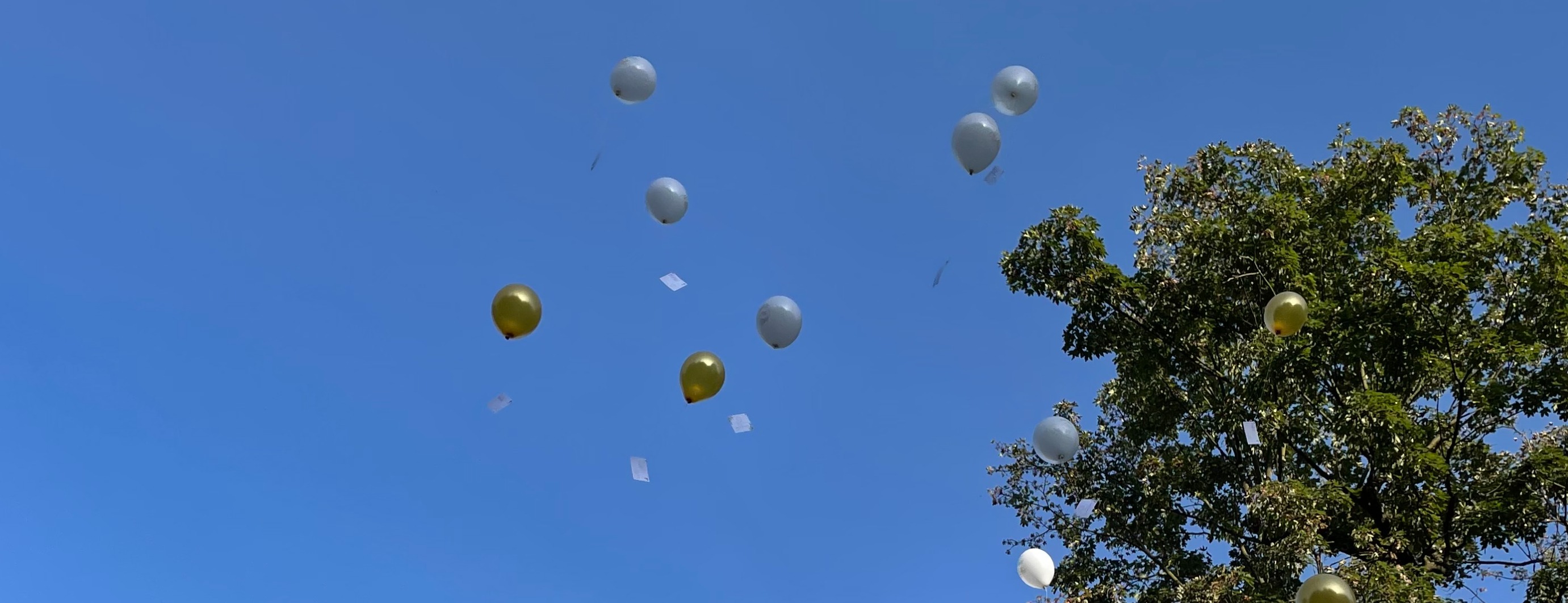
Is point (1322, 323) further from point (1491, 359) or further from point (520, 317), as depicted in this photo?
point (520, 317)

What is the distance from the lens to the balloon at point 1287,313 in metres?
8.35

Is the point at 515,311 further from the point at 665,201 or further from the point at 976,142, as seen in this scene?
the point at 976,142

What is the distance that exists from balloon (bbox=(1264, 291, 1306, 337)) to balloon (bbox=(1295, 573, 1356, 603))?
5.93 feet

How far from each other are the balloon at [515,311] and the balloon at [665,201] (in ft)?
5.03

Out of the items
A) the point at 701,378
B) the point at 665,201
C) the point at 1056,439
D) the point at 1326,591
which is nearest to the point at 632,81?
the point at 665,201

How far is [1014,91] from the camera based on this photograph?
915cm

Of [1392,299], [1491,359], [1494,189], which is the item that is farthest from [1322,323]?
[1494,189]

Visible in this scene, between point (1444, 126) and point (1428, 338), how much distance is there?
122 inches

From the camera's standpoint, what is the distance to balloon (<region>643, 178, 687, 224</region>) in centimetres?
963

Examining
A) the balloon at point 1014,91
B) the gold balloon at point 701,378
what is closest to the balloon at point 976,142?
the balloon at point 1014,91

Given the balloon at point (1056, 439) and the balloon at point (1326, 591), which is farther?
the balloon at point (1056, 439)

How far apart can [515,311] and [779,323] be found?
6.69 feet

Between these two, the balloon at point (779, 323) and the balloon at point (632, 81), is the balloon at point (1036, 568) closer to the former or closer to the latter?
the balloon at point (779, 323)

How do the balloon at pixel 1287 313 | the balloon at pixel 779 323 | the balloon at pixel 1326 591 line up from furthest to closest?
1. the balloon at pixel 779 323
2. the balloon at pixel 1287 313
3. the balloon at pixel 1326 591
